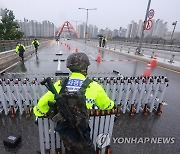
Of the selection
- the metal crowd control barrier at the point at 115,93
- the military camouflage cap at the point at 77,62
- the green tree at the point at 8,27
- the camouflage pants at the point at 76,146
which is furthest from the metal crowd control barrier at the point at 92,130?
the green tree at the point at 8,27

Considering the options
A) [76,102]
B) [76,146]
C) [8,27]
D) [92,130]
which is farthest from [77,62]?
[8,27]

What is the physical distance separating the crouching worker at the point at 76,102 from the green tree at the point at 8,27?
128 feet

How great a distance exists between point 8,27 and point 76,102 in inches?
1624

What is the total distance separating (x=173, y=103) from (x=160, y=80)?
1.69 meters

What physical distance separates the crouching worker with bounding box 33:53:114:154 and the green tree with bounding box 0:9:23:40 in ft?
128

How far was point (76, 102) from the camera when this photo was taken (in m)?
1.97

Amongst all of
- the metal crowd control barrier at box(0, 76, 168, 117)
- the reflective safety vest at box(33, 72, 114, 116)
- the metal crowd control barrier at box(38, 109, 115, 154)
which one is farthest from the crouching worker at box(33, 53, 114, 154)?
the metal crowd control barrier at box(0, 76, 168, 117)

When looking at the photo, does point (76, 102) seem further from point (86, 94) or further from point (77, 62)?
point (77, 62)

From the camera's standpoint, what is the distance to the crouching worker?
199 centimetres

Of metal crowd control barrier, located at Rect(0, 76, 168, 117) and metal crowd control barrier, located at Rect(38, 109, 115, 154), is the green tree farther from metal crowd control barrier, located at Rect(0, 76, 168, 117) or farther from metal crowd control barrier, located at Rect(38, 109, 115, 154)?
metal crowd control barrier, located at Rect(38, 109, 115, 154)

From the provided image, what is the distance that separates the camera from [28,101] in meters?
5.19

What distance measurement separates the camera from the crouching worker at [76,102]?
6.53ft

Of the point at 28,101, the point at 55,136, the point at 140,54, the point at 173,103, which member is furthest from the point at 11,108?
the point at 140,54

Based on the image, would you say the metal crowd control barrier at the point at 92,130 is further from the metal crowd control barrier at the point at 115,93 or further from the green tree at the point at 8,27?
the green tree at the point at 8,27
